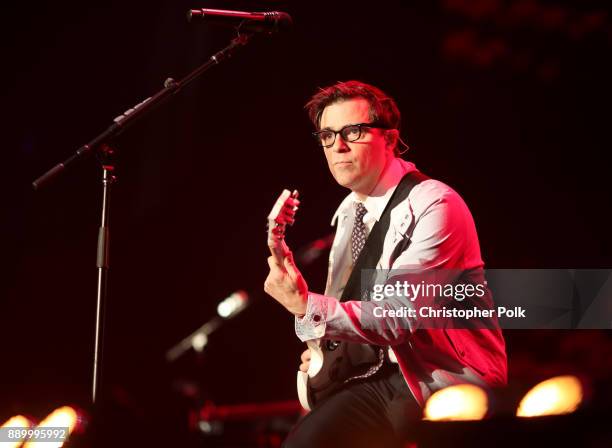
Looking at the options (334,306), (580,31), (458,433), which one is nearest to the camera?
(458,433)

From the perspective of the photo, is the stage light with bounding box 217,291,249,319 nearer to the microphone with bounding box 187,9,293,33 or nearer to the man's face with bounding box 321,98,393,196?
the man's face with bounding box 321,98,393,196

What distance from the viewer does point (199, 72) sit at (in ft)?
8.40

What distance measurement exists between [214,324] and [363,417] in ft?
9.76

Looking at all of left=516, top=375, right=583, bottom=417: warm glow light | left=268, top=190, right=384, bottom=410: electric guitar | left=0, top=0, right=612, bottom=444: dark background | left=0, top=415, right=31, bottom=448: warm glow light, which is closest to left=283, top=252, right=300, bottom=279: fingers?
left=268, top=190, right=384, bottom=410: electric guitar

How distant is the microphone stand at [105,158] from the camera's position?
8.08 ft

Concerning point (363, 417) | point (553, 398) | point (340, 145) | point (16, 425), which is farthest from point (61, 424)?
point (553, 398)

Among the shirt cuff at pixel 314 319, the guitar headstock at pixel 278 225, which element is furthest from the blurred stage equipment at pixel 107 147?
the shirt cuff at pixel 314 319

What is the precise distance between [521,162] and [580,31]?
0.86 metres

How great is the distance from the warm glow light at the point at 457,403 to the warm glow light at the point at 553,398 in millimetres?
99

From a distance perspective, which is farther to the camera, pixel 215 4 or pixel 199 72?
pixel 215 4

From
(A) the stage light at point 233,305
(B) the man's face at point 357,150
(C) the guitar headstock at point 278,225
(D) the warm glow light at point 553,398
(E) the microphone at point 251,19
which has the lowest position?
(D) the warm glow light at point 553,398

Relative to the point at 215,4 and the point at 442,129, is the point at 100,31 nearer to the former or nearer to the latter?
the point at 215,4

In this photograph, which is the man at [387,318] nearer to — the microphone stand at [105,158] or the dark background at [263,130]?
the microphone stand at [105,158]

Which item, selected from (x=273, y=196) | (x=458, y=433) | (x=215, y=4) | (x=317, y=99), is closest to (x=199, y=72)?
(x=317, y=99)
